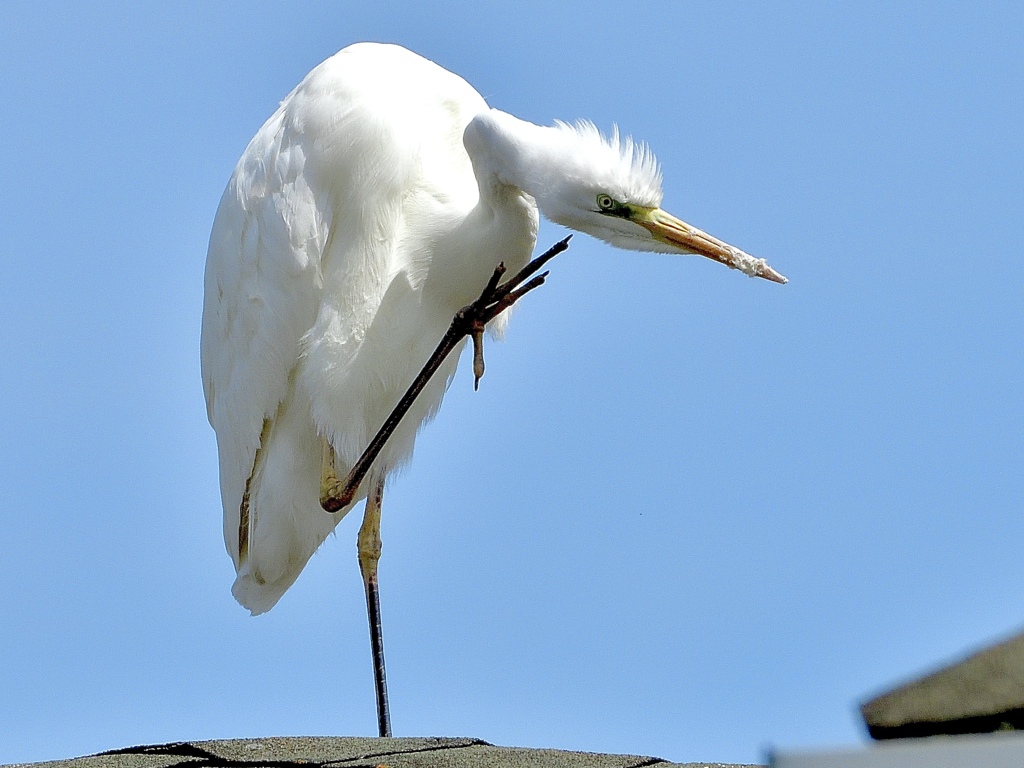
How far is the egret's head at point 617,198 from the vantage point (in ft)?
11.4

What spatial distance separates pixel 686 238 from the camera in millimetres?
3512

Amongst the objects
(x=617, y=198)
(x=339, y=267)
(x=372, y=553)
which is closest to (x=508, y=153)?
(x=617, y=198)

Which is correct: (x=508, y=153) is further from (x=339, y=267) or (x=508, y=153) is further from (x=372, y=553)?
(x=372, y=553)

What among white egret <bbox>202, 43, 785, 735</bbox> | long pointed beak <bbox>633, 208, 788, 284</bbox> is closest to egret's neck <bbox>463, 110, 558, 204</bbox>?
white egret <bbox>202, 43, 785, 735</bbox>

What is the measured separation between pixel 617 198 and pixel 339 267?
1.18 metres

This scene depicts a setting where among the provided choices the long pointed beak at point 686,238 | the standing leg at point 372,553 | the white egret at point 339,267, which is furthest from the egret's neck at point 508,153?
the standing leg at point 372,553

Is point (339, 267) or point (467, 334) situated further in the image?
point (339, 267)

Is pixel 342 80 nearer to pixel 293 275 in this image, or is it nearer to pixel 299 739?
pixel 293 275

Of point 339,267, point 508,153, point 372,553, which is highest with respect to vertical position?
point 339,267

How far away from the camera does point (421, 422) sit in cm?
490

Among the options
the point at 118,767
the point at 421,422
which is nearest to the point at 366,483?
the point at 421,422

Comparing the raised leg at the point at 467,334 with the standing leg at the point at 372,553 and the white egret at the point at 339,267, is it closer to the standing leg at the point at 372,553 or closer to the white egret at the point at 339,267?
the white egret at the point at 339,267

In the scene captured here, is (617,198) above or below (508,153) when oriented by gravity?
below

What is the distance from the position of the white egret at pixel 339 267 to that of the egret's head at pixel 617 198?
0.24 m
